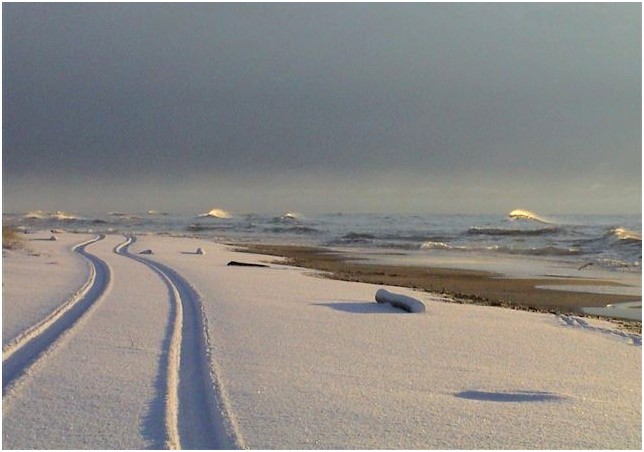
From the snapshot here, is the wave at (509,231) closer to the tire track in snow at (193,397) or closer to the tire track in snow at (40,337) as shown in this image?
the tire track in snow at (40,337)

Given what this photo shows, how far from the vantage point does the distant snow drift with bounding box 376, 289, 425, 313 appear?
10336mm

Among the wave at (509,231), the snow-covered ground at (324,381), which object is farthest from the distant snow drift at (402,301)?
the wave at (509,231)

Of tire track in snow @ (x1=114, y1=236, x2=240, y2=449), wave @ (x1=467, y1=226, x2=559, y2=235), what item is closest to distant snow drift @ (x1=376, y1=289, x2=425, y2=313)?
tire track in snow @ (x1=114, y1=236, x2=240, y2=449)

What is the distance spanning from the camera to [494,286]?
56.8ft

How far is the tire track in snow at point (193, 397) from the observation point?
14.5 ft

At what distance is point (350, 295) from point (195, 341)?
552 cm

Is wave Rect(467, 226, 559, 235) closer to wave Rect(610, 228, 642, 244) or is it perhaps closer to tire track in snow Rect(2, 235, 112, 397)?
wave Rect(610, 228, 642, 244)

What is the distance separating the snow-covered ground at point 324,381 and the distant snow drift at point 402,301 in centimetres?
26

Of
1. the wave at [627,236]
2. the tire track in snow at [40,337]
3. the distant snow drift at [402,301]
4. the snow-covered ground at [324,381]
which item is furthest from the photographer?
the wave at [627,236]

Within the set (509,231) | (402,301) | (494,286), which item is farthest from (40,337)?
(509,231)

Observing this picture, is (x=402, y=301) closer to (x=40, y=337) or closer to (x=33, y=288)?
(x=40, y=337)

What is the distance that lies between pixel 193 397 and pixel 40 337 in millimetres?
2876

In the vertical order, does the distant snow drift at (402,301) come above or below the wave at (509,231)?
below

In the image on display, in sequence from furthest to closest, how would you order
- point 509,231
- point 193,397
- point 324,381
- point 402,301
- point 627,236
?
point 509,231 < point 627,236 < point 402,301 < point 324,381 < point 193,397
